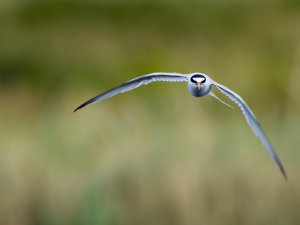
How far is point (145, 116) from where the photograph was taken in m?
7.96

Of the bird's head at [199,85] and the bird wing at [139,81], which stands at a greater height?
the bird wing at [139,81]

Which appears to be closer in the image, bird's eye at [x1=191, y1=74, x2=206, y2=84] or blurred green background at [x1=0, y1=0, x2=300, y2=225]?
bird's eye at [x1=191, y1=74, x2=206, y2=84]

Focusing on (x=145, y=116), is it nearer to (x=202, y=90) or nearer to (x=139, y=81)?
(x=139, y=81)

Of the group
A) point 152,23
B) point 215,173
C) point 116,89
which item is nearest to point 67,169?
point 215,173

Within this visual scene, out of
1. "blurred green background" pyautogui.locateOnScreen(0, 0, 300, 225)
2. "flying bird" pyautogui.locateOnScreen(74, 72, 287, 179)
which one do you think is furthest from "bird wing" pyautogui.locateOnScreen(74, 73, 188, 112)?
"blurred green background" pyautogui.locateOnScreen(0, 0, 300, 225)

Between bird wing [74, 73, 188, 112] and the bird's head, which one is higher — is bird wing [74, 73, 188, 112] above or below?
above

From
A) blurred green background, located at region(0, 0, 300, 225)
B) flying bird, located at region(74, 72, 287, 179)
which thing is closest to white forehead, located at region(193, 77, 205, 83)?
flying bird, located at region(74, 72, 287, 179)

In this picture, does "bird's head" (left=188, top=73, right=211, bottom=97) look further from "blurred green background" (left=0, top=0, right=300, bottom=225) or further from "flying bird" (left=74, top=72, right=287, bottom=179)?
"blurred green background" (left=0, top=0, right=300, bottom=225)

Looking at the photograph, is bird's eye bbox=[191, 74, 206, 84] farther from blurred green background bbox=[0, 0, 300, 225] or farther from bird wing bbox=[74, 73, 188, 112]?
blurred green background bbox=[0, 0, 300, 225]

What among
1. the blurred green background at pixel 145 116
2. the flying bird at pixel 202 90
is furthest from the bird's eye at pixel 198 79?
the blurred green background at pixel 145 116

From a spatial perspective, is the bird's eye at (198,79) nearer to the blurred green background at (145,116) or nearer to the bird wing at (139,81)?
the bird wing at (139,81)

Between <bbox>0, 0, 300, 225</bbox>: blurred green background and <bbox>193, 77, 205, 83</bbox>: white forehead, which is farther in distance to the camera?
<bbox>0, 0, 300, 225</bbox>: blurred green background

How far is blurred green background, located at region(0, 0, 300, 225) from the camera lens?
6375 millimetres

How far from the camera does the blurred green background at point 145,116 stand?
6.38 metres
